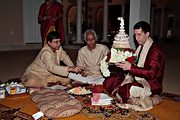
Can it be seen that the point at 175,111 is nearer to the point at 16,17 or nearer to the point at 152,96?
the point at 152,96

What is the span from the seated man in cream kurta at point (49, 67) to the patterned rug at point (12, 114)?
807 millimetres

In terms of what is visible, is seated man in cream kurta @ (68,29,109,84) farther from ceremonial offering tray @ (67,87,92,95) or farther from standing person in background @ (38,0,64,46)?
standing person in background @ (38,0,64,46)

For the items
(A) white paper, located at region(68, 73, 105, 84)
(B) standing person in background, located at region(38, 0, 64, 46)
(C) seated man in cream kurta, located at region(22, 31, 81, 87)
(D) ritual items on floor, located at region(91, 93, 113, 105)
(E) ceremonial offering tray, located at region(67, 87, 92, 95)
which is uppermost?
(B) standing person in background, located at region(38, 0, 64, 46)

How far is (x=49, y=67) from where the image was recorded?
10.5 feet

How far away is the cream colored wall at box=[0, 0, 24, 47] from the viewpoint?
8.76 meters

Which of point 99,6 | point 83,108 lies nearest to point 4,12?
point 83,108

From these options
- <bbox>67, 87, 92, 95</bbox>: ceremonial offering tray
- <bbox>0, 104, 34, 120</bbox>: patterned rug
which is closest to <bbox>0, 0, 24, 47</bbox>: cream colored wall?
<bbox>67, 87, 92, 95</bbox>: ceremonial offering tray

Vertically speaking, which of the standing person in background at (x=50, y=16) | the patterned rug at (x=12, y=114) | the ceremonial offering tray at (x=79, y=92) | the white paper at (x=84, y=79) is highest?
the standing person in background at (x=50, y=16)

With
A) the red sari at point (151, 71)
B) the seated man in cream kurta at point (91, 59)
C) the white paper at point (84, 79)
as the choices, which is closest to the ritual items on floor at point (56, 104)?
the red sari at point (151, 71)

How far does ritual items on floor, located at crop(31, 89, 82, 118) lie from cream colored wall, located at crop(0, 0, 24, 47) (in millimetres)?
6601

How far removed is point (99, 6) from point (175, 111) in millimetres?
15389

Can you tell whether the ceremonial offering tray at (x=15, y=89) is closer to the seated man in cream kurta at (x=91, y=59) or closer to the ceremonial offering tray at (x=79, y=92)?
the ceremonial offering tray at (x=79, y=92)

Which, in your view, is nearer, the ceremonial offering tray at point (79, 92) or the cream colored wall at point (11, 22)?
the ceremonial offering tray at point (79, 92)

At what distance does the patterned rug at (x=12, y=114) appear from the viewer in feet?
7.48
